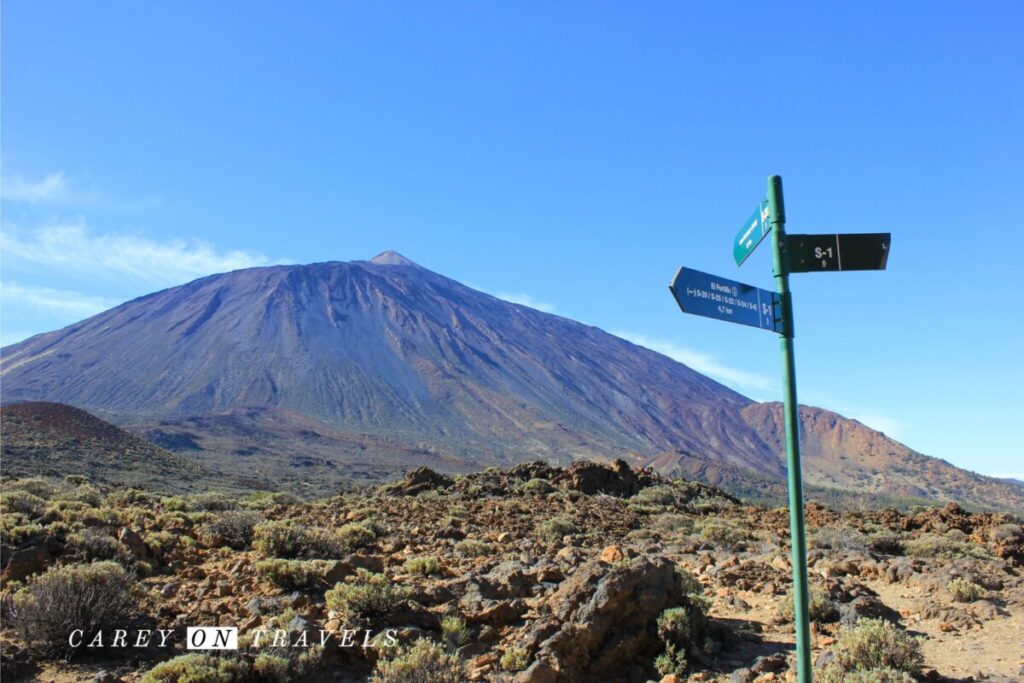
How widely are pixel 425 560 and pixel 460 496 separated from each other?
11.5 meters

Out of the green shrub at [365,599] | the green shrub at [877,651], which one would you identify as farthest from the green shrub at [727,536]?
the green shrub at [365,599]

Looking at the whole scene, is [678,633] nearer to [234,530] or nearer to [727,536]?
[234,530]

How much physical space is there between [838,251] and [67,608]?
720cm

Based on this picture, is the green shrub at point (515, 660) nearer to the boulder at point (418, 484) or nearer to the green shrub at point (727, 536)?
the green shrub at point (727, 536)

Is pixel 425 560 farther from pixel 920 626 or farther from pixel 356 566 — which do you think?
pixel 920 626

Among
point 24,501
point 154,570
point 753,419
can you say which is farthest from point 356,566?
point 753,419

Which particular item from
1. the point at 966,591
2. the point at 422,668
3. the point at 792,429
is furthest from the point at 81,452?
the point at 792,429

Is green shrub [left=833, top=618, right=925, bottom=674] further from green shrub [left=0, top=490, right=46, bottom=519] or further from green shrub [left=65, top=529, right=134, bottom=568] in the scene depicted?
green shrub [left=0, top=490, right=46, bottom=519]

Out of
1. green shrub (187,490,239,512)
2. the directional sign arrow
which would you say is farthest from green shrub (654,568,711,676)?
green shrub (187,490,239,512)

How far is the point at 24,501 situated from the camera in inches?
480

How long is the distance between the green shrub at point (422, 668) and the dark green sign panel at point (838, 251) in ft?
13.6

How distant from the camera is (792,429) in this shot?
336 centimetres

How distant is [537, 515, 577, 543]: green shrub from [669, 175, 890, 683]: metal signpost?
11.4 m

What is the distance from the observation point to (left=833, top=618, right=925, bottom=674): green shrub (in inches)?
237
